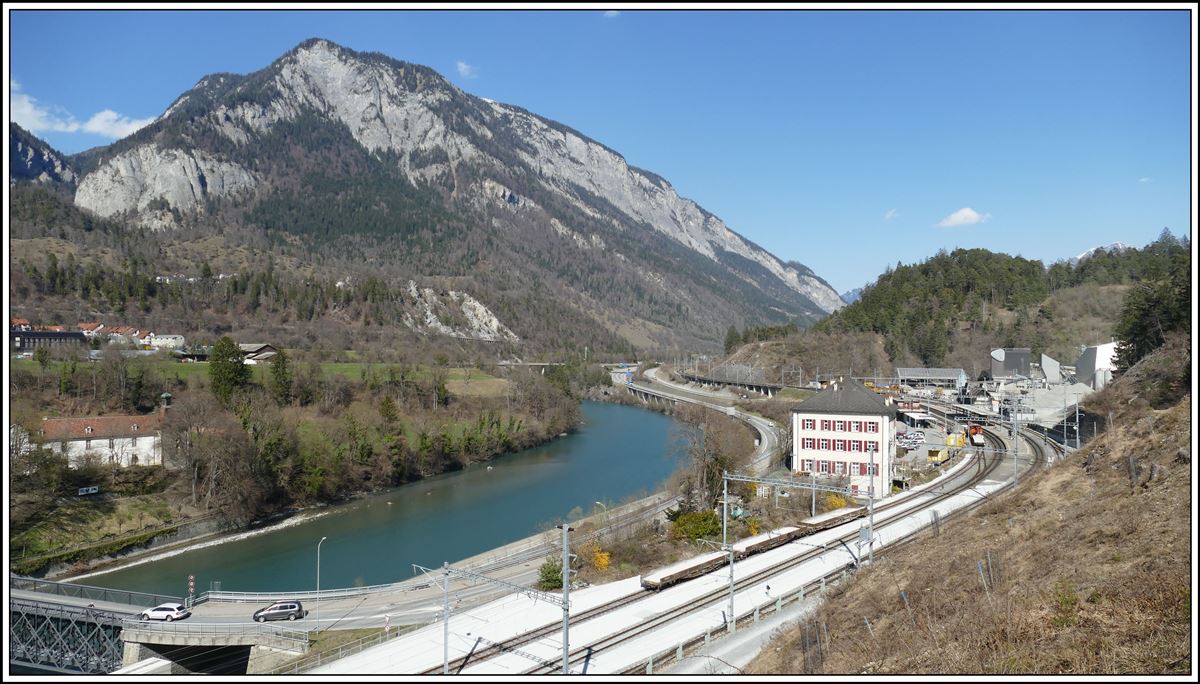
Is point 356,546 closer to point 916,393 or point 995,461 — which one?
point 995,461

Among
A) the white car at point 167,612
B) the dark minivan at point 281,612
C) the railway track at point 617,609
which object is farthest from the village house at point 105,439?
the railway track at point 617,609

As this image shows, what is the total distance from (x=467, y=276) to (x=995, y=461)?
5635 inches

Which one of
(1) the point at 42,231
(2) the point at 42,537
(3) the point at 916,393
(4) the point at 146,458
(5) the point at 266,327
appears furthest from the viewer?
(1) the point at 42,231

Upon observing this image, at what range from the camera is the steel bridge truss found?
2598 cm

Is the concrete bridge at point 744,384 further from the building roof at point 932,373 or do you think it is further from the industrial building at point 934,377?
the industrial building at point 934,377

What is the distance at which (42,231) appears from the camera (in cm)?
11981

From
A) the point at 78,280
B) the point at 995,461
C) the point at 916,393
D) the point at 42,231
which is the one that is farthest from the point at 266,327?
the point at 995,461

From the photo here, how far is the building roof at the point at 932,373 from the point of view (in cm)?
8400

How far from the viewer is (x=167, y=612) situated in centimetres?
2638

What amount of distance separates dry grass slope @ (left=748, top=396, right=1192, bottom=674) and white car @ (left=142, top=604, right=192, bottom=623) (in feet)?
69.7

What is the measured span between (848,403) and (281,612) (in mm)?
33867

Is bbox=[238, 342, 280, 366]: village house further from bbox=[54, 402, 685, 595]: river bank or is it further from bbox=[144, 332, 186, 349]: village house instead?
bbox=[54, 402, 685, 595]: river bank

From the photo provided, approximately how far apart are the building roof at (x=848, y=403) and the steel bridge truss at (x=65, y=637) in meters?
37.6

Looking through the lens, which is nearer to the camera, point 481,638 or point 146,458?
point 481,638
